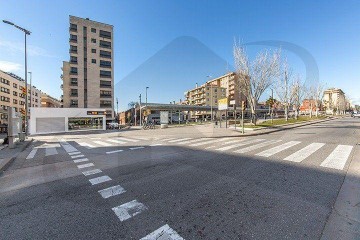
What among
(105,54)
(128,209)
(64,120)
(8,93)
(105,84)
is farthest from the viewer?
(8,93)

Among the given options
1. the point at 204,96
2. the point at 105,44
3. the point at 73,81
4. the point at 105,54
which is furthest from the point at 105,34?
the point at 204,96

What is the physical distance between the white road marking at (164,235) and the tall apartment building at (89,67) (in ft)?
161

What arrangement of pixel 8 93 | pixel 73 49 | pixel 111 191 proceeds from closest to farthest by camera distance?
pixel 111 191 → pixel 73 49 → pixel 8 93

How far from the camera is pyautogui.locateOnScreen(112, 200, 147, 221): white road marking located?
10.3 feet

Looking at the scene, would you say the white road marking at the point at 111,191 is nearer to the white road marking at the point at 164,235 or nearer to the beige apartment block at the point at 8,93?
the white road marking at the point at 164,235

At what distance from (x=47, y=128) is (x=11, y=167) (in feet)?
81.6

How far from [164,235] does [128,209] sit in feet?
3.46

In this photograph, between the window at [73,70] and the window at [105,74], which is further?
the window at [105,74]

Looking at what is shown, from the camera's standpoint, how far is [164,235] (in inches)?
102

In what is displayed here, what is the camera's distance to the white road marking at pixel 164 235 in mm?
2541

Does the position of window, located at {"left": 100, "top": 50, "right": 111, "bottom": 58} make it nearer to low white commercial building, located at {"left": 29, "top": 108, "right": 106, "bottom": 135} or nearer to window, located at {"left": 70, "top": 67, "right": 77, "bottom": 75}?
window, located at {"left": 70, "top": 67, "right": 77, "bottom": 75}

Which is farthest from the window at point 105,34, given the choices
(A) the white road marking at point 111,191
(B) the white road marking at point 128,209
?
(B) the white road marking at point 128,209

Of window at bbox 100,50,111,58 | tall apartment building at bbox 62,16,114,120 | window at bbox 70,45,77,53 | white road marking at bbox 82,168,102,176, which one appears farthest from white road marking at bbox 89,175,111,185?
window at bbox 100,50,111,58

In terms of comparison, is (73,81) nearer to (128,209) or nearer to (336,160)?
(128,209)
